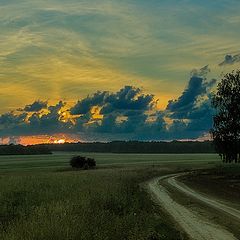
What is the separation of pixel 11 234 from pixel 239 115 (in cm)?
5892

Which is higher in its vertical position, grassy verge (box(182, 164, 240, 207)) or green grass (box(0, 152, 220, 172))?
green grass (box(0, 152, 220, 172))

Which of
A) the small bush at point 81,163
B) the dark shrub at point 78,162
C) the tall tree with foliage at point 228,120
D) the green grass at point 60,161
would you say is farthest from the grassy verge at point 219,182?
the green grass at point 60,161

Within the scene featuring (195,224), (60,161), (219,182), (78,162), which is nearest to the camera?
(195,224)

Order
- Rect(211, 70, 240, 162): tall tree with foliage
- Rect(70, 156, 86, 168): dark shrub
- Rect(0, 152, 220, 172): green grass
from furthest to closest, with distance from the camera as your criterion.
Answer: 1. Rect(0, 152, 220, 172): green grass
2. Rect(70, 156, 86, 168): dark shrub
3. Rect(211, 70, 240, 162): tall tree with foliage

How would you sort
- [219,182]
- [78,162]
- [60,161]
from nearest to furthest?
[219,182] → [78,162] → [60,161]

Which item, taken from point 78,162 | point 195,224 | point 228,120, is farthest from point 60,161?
point 195,224

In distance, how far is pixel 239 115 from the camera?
6925 centimetres

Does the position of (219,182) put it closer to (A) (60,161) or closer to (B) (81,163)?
(B) (81,163)

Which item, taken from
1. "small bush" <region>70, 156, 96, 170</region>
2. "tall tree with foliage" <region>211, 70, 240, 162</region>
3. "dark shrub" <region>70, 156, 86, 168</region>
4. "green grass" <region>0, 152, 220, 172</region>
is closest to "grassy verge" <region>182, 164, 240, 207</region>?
→ "tall tree with foliage" <region>211, 70, 240, 162</region>

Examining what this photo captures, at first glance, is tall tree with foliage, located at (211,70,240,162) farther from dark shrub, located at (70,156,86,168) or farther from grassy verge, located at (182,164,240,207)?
dark shrub, located at (70,156,86,168)

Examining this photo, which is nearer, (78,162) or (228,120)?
(228,120)

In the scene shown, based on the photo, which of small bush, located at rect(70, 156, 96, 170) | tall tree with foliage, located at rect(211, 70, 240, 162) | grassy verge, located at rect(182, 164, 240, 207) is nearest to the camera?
grassy verge, located at rect(182, 164, 240, 207)

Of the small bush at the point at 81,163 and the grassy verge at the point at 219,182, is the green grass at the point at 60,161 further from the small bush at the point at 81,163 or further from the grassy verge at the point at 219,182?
the grassy verge at the point at 219,182

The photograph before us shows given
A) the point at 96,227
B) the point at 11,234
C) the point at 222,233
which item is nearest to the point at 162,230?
the point at 222,233
